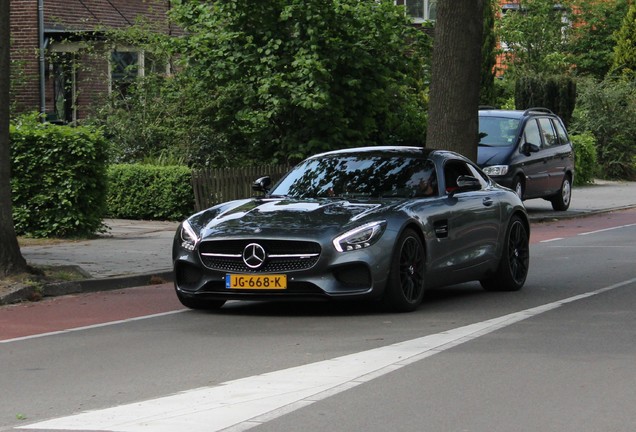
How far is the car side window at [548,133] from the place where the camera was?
27.5 metres

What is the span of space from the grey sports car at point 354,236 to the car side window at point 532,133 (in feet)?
42.2

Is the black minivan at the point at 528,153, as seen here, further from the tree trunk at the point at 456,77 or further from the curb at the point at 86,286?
the curb at the point at 86,286

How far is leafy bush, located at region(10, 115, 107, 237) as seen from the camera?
19.7 meters

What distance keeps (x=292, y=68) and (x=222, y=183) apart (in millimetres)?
2894

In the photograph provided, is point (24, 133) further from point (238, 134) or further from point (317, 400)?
point (317, 400)

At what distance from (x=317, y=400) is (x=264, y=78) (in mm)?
16655

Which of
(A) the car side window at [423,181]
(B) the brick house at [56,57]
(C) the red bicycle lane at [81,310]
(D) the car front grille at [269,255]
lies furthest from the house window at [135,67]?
(D) the car front grille at [269,255]

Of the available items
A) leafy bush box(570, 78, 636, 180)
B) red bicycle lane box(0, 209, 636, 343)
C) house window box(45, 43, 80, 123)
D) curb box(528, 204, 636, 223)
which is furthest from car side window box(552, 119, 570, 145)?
red bicycle lane box(0, 209, 636, 343)

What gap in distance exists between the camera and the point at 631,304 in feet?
41.8

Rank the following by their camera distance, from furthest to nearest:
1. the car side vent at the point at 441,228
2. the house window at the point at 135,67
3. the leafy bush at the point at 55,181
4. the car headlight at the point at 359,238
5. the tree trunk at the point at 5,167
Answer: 1. the house window at the point at 135,67
2. the leafy bush at the point at 55,181
3. the tree trunk at the point at 5,167
4. the car side vent at the point at 441,228
5. the car headlight at the point at 359,238

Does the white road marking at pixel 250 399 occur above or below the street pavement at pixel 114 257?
above

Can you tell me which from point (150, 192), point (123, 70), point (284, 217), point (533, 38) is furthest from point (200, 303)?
point (533, 38)

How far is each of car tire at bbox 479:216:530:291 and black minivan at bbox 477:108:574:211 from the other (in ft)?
36.2

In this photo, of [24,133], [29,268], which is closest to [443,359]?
[29,268]
